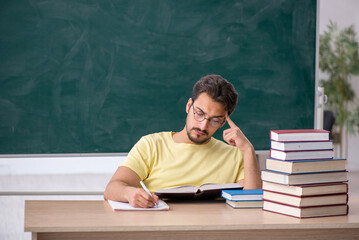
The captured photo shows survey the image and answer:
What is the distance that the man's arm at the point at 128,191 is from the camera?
1.63 metres

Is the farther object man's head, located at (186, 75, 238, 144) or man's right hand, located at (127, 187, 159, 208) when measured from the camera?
man's head, located at (186, 75, 238, 144)

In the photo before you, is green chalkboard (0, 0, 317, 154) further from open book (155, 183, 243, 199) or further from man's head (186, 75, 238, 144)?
open book (155, 183, 243, 199)

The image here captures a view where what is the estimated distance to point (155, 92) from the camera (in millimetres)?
3484

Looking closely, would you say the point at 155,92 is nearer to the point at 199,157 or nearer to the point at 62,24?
the point at 62,24

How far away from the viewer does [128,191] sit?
5.60 feet

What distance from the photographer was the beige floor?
3416 millimetres

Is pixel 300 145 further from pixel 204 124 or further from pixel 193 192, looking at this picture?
pixel 204 124

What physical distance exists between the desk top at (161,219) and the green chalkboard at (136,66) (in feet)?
5.75

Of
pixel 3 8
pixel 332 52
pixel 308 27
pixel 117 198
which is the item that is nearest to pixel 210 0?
pixel 308 27

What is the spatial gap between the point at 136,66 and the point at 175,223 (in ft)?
7.14

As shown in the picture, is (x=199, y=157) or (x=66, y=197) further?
(x=66, y=197)

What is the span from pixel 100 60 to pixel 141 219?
2.15 metres

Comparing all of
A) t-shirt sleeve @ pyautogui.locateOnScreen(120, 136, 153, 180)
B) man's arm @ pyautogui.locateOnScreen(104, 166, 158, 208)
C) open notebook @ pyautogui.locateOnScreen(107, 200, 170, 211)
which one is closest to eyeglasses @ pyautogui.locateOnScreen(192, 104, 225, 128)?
t-shirt sleeve @ pyautogui.locateOnScreen(120, 136, 153, 180)

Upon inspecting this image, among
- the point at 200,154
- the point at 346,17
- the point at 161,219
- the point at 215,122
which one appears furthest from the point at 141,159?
the point at 346,17
